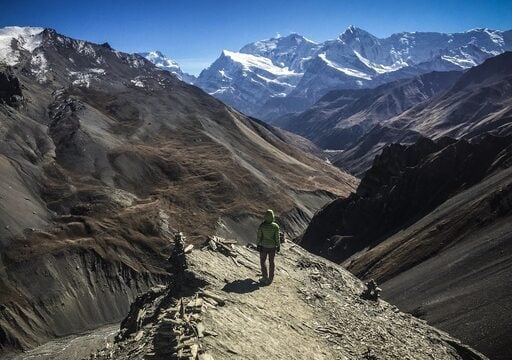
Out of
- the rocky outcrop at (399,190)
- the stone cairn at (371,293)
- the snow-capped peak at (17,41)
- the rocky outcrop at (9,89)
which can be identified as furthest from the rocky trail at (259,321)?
the snow-capped peak at (17,41)

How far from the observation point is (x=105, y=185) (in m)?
93.6

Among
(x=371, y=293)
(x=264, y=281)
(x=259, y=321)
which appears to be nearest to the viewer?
(x=259, y=321)

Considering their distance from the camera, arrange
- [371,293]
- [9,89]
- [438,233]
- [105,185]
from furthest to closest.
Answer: [9,89] → [105,185] → [438,233] → [371,293]

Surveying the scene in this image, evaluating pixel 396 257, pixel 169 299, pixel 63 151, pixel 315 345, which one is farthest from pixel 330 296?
pixel 63 151

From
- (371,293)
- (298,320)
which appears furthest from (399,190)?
(298,320)

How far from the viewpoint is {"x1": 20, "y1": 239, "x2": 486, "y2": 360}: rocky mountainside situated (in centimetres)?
1372

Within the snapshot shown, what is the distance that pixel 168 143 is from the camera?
126562mm

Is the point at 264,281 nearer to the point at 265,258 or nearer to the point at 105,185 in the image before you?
the point at 265,258

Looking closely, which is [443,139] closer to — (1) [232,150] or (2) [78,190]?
(1) [232,150]

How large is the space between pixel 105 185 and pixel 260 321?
82367mm

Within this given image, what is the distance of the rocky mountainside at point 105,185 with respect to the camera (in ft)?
212

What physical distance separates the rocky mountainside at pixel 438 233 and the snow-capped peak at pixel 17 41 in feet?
412

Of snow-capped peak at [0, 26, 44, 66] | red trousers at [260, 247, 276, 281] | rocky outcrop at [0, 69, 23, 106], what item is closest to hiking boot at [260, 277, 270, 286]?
red trousers at [260, 247, 276, 281]

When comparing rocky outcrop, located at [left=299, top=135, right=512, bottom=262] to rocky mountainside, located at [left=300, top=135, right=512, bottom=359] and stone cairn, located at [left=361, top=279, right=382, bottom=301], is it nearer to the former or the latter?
rocky mountainside, located at [left=300, top=135, right=512, bottom=359]
